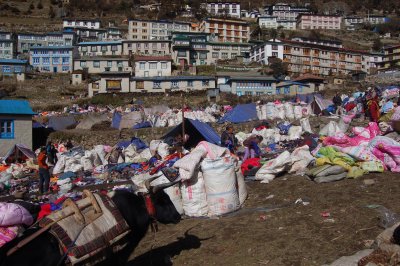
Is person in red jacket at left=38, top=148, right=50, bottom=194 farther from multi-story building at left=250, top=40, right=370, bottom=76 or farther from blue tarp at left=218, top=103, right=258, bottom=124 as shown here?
multi-story building at left=250, top=40, right=370, bottom=76

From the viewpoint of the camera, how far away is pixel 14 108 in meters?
21.4

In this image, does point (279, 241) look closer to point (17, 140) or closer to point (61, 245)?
point (61, 245)

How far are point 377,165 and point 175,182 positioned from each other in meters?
3.51

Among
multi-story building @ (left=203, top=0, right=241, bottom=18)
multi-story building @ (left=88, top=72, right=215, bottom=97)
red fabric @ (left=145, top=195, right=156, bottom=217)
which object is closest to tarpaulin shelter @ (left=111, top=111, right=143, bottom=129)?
red fabric @ (left=145, top=195, right=156, bottom=217)

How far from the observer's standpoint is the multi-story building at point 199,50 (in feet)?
203

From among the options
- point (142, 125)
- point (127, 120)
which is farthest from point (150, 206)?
point (127, 120)

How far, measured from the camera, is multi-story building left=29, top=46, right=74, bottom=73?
2504 inches

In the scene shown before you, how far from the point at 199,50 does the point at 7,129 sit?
45649 mm

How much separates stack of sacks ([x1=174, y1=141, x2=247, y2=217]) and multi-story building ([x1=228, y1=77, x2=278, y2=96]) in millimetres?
38611

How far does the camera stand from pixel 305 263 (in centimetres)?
405

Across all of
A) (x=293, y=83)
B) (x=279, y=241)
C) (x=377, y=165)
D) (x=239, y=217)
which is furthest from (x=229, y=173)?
(x=293, y=83)

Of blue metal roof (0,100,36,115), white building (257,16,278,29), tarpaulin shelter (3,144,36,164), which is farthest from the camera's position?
white building (257,16,278,29)

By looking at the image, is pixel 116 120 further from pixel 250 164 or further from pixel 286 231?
pixel 286 231

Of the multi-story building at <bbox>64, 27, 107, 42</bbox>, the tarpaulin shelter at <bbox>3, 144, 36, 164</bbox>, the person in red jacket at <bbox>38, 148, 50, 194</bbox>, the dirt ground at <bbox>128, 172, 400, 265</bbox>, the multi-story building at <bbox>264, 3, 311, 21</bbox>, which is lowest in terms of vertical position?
the tarpaulin shelter at <bbox>3, 144, 36, 164</bbox>
